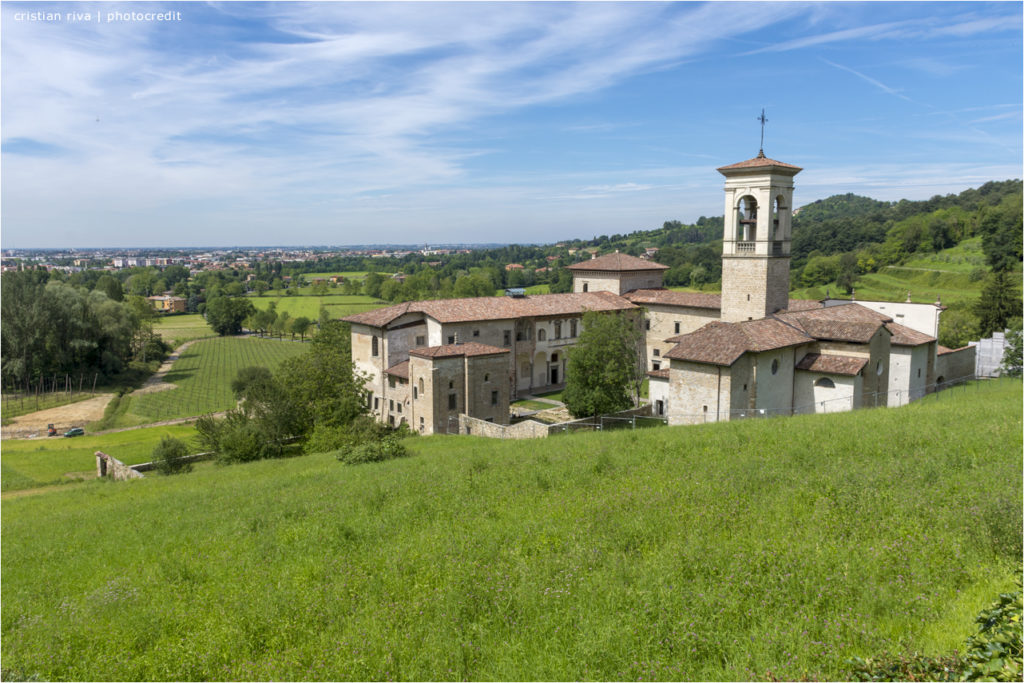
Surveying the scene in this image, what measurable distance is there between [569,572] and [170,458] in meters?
31.1

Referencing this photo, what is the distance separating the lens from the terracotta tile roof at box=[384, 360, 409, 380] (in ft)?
125

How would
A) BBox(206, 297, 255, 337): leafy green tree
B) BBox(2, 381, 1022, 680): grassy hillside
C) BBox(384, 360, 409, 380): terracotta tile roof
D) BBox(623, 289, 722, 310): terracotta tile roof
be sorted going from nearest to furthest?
BBox(2, 381, 1022, 680): grassy hillside, BBox(384, 360, 409, 380): terracotta tile roof, BBox(623, 289, 722, 310): terracotta tile roof, BBox(206, 297, 255, 337): leafy green tree

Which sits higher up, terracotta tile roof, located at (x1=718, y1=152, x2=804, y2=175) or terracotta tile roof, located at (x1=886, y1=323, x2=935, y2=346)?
terracotta tile roof, located at (x1=718, y1=152, x2=804, y2=175)

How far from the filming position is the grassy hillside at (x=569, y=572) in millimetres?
6660

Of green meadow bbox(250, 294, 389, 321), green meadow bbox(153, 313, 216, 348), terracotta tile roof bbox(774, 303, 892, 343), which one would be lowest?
green meadow bbox(153, 313, 216, 348)

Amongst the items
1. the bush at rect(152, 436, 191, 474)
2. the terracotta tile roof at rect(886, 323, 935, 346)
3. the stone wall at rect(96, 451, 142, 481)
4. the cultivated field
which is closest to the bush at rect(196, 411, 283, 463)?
the bush at rect(152, 436, 191, 474)

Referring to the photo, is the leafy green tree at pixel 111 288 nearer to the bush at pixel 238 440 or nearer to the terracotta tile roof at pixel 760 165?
the bush at pixel 238 440

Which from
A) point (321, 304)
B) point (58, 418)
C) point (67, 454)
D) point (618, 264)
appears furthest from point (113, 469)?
point (321, 304)

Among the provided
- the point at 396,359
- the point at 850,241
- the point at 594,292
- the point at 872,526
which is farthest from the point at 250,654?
the point at 850,241

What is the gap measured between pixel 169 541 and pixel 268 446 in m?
23.0

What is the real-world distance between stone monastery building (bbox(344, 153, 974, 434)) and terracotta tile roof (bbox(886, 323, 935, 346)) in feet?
0.31

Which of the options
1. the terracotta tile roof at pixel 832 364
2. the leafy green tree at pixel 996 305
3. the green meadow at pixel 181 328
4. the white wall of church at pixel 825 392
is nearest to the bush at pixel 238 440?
the white wall of church at pixel 825 392

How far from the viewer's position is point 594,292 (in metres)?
52.3

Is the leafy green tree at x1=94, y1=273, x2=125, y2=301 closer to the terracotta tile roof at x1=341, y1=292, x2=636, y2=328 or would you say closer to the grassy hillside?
the terracotta tile roof at x1=341, y1=292, x2=636, y2=328
